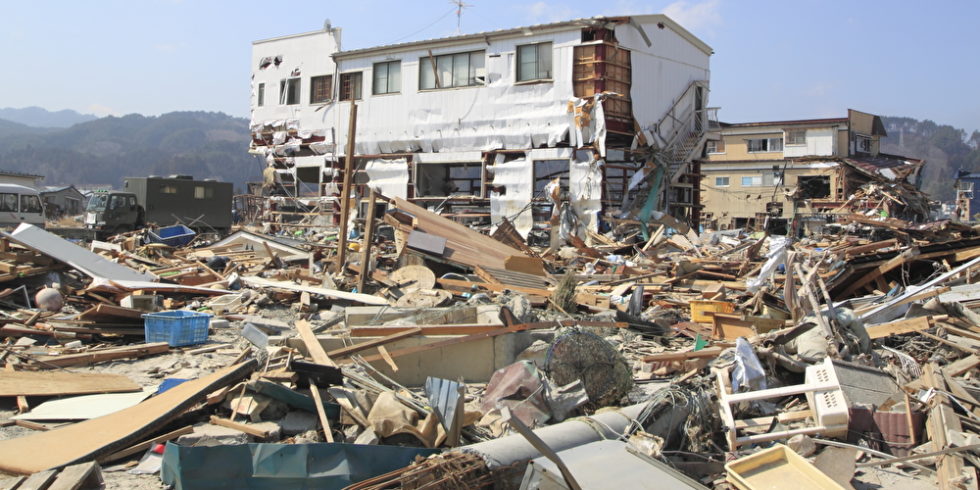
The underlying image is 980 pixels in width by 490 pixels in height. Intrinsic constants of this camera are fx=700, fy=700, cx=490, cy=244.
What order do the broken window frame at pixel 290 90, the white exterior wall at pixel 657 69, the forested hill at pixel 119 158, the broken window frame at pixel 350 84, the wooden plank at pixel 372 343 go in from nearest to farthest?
the wooden plank at pixel 372 343, the white exterior wall at pixel 657 69, the broken window frame at pixel 350 84, the broken window frame at pixel 290 90, the forested hill at pixel 119 158

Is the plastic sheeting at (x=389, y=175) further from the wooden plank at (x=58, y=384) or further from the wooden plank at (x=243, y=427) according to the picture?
the wooden plank at (x=243, y=427)

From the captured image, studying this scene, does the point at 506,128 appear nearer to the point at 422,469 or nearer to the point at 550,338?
the point at 550,338

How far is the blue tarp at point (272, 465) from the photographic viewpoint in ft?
14.8

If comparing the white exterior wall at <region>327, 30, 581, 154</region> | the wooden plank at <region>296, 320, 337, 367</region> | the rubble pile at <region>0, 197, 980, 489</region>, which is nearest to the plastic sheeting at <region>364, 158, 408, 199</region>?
the white exterior wall at <region>327, 30, 581, 154</region>

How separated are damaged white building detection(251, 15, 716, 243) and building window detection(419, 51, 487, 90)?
0.05 meters

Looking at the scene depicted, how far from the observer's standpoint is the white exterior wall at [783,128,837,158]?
4122cm

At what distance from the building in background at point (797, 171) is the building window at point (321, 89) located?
58.9 feet

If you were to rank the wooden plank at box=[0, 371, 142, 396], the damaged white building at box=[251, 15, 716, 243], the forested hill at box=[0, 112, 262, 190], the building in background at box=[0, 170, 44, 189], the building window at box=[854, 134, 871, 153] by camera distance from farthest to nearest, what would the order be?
1. the forested hill at box=[0, 112, 262, 190]
2. the building in background at box=[0, 170, 44, 189]
3. the building window at box=[854, 134, 871, 153]
4. the damaged white building at box=[251, 15, 716, 243]
5. the wooden plank at box=[0, 371, 142, 396]

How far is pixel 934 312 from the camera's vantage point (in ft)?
29.1

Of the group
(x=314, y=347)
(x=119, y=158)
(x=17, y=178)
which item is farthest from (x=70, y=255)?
(x=119, y=158)

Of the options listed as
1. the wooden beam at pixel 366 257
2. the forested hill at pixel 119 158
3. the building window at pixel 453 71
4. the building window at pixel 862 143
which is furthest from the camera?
the forested hill at pixel 119 158

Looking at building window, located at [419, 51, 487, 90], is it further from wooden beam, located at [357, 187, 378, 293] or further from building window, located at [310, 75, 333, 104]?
wooden beam, located at [357, 187, 378, 293]

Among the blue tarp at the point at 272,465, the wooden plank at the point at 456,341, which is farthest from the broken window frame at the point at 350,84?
the blue tarp at the point at 272,465

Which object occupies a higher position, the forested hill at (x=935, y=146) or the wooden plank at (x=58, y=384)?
the forested hill at (x=935, y=146)
